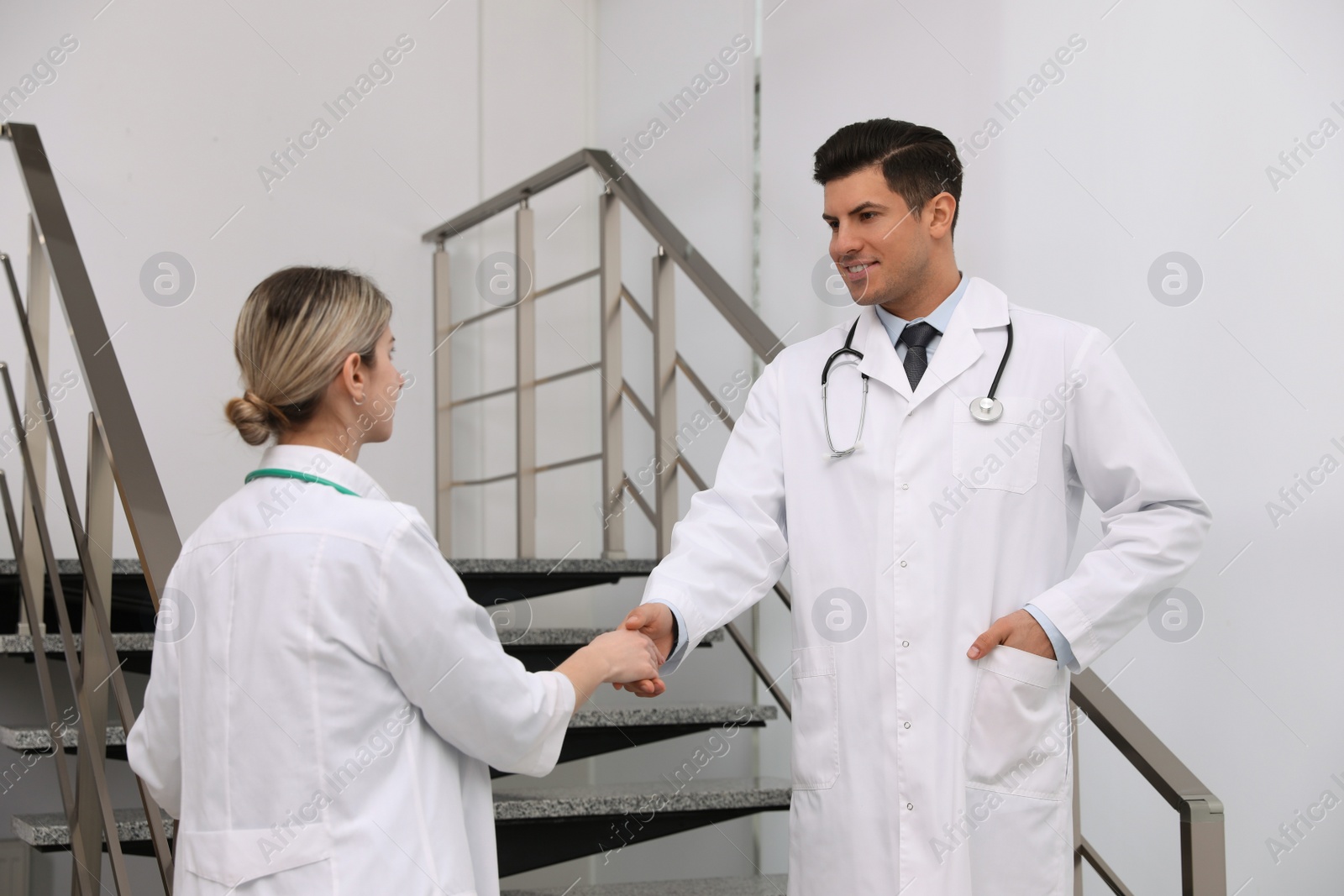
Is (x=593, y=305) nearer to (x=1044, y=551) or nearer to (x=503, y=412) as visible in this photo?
(x=503, y=412)

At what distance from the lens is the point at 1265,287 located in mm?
1910

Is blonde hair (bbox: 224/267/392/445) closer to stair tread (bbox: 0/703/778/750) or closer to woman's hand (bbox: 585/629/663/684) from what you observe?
woman's hand (bbox: 585/629/663/684)

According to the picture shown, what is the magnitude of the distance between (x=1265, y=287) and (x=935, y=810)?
100 cm

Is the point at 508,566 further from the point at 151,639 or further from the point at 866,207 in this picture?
the point at 866,207

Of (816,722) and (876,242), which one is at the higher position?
(876,242)

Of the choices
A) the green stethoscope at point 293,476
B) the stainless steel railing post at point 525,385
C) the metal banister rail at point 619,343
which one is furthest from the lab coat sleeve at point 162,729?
the stainless steel railing post at point 525,385

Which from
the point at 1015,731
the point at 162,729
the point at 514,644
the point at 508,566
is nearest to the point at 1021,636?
the point at 1015,731

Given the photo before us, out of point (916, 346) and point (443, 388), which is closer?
point (916, 346)

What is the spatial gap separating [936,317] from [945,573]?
395 millimetres

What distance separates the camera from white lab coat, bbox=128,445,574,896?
1.10m

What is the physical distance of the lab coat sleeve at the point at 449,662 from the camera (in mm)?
1111

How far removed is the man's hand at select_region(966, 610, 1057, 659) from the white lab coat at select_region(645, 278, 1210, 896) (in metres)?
0.02

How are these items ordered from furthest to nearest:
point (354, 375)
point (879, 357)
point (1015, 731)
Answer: point (879, 357) < point (1015, 731) < point (354, 375)

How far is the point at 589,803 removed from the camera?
6.75 ft
